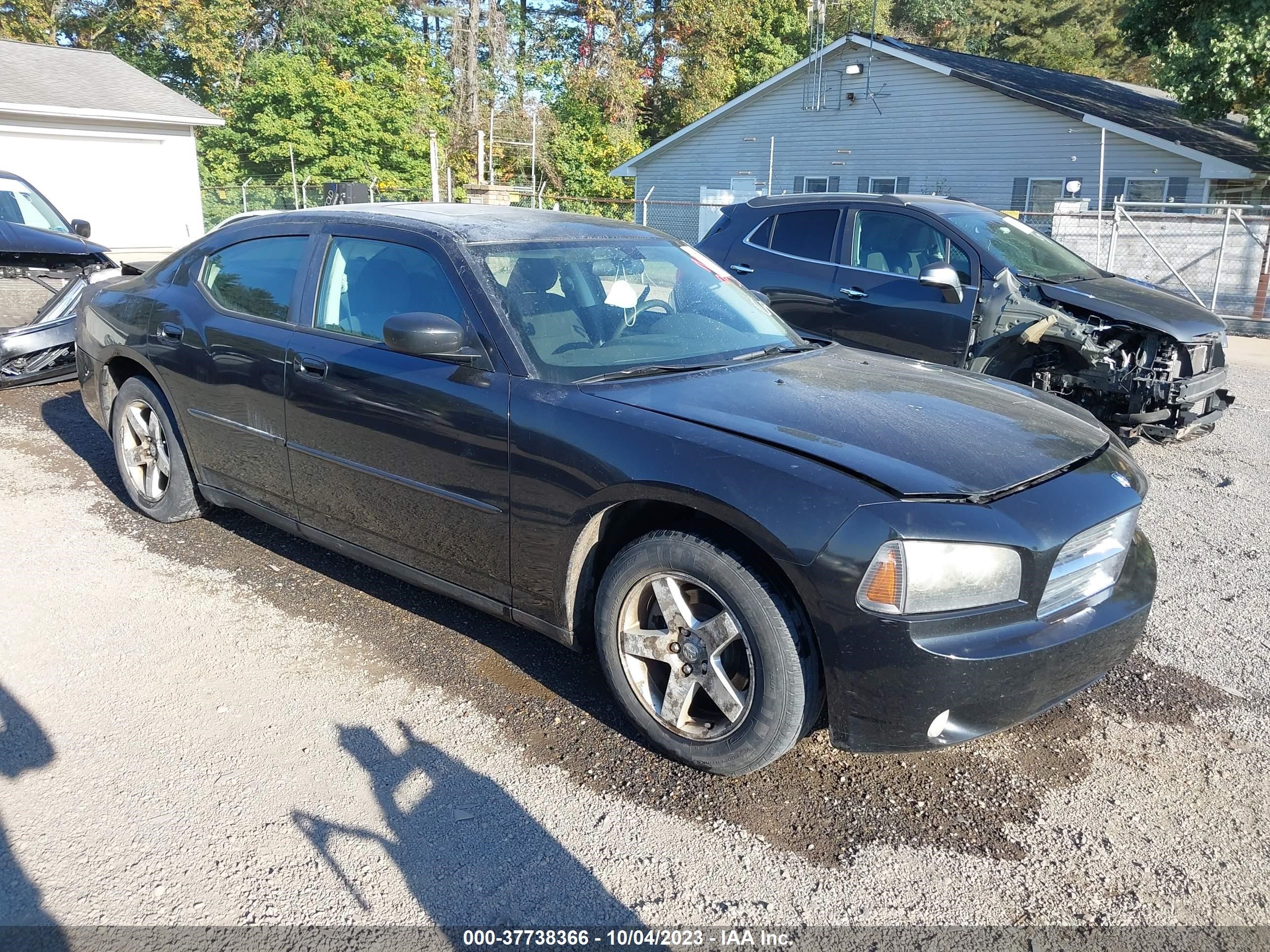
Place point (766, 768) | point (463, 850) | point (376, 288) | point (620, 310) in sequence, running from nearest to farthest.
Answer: point (463, 850), point (766, 768), point (620, 310), point (376, 288)

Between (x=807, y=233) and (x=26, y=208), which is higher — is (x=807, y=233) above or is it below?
below

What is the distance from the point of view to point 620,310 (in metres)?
3.81

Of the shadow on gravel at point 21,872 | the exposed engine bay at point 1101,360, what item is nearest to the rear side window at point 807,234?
the exposed engine bay at point 1101,360

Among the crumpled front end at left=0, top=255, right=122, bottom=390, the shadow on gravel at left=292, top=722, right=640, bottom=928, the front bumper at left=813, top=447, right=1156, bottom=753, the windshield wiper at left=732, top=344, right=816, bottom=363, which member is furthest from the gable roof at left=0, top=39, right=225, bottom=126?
the front bumper at left=813, top=447, right=1156, bottom=753

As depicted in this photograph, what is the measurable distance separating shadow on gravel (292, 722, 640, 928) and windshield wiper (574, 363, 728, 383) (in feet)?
4.45

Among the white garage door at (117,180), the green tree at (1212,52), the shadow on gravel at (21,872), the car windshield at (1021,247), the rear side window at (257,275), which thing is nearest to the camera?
the shadow on gravel at (21,872)

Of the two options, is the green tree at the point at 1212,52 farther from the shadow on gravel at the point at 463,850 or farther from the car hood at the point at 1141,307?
the shadow on gravel at the point at 463,850

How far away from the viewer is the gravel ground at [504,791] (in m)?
2.54

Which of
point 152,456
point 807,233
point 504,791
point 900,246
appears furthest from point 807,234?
point 504,791

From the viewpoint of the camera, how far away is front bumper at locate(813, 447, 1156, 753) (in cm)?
260

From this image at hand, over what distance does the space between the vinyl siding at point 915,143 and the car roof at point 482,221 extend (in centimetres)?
2102

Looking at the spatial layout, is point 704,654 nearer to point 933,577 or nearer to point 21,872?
point 933,577

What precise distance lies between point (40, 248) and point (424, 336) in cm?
705

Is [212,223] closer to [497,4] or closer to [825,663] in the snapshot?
[497,4]
